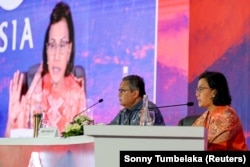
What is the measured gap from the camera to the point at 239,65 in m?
4.63

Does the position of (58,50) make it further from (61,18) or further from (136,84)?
(136,84)

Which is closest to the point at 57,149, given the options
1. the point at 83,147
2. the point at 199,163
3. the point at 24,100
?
the point at 83,147

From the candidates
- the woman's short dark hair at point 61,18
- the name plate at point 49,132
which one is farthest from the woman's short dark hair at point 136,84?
the woman's short dark hair at point 61,18

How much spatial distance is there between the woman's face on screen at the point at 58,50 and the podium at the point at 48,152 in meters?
2.00

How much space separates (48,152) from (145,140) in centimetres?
127

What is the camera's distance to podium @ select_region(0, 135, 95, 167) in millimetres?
3107

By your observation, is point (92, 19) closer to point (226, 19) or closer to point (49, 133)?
point (226, 19)

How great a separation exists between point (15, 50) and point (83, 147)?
3.16 meters

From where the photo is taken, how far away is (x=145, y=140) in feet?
7.16

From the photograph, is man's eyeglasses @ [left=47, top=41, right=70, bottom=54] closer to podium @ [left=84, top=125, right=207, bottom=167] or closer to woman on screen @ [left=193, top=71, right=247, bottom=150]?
woman on screen @ [left=193, top=71, right=247, bottom=150]

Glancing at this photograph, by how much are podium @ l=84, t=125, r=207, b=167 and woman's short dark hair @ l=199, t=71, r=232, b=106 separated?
1313mm

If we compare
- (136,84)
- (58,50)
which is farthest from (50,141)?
(58,50)

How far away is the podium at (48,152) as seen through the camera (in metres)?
3.11

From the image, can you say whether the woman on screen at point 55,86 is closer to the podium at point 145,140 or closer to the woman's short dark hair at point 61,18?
the woman's short dark hair at point 61,18
